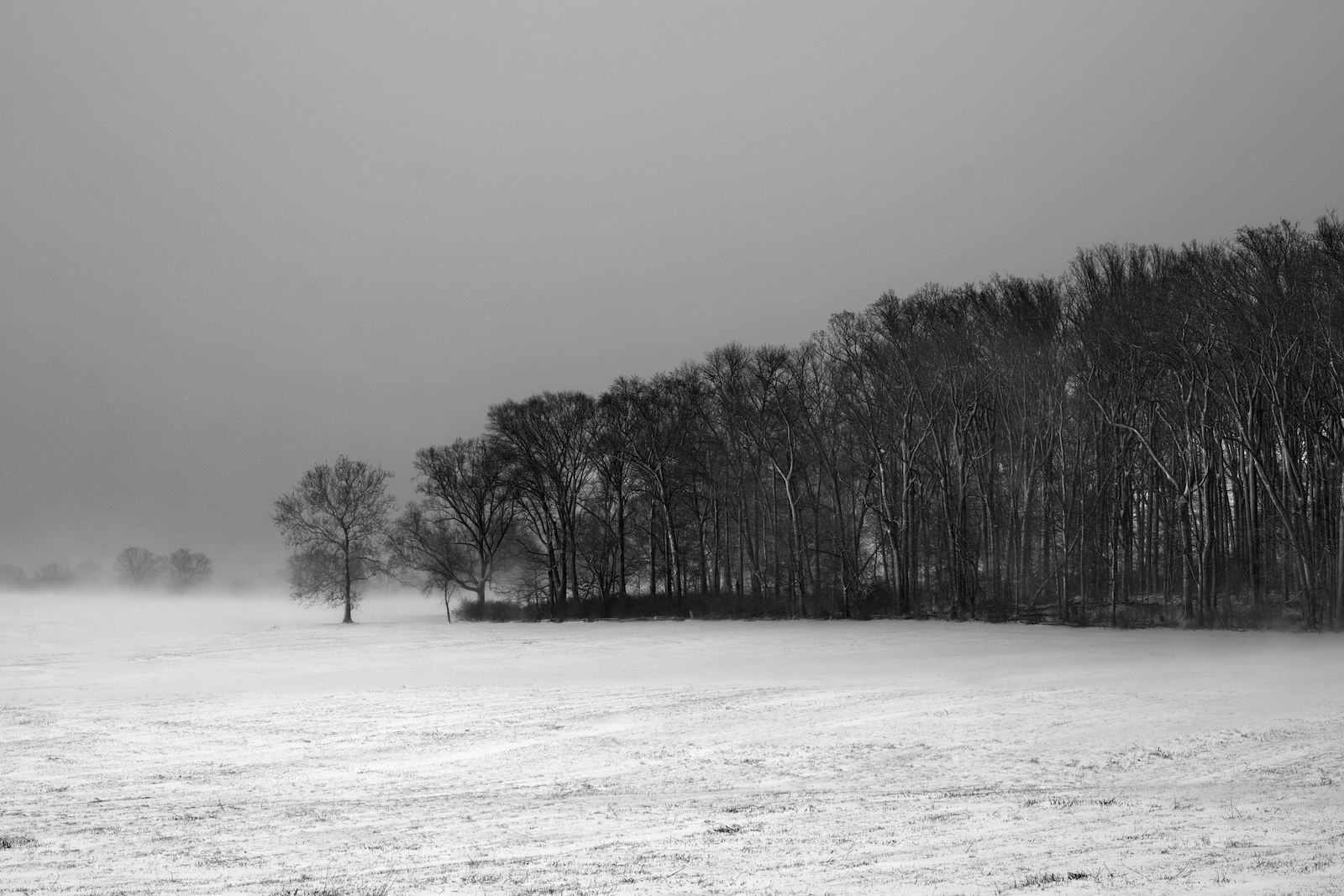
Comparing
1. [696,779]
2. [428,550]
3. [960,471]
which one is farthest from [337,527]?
[696,779]

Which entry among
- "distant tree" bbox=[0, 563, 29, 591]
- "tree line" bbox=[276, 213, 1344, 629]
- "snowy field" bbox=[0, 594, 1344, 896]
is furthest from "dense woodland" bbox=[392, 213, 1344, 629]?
"distant tree" bbox=[0, 563, 29, 591]

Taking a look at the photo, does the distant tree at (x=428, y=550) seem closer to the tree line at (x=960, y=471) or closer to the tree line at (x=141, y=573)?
the tree line at (x=960, y=471)

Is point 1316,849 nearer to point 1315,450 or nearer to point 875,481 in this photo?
point 1315,450

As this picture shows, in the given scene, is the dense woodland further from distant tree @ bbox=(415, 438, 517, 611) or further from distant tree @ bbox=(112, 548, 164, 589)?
distant tree @ bbox=(112, 548, 164, 589)

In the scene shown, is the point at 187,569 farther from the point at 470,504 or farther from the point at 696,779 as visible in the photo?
the point at 696,779

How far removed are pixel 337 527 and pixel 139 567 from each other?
87.7 metres

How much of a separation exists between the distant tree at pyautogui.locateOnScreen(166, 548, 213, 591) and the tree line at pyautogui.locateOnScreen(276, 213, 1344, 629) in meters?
73.5

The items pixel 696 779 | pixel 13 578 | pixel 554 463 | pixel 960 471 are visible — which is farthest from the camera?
pixel 13 578

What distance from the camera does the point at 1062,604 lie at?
48.4m

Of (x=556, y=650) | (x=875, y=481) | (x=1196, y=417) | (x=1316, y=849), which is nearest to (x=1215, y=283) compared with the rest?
(x=1196, y=417)

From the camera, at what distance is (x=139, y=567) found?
5763 inches

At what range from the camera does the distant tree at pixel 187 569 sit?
142 m

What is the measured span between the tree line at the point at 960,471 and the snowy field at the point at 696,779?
13164mm

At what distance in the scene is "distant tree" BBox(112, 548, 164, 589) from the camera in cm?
14375
